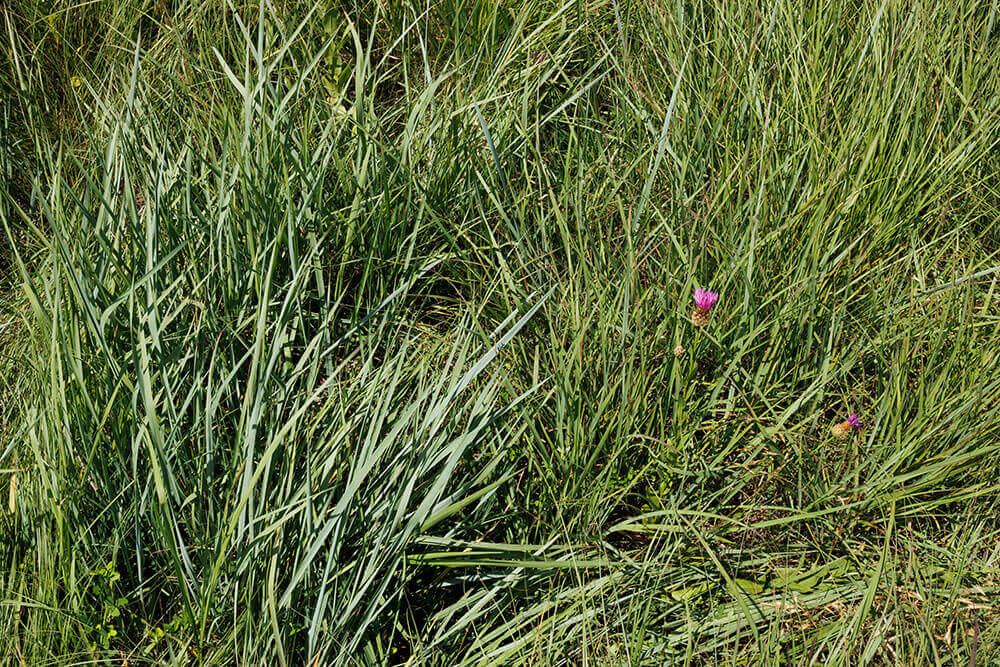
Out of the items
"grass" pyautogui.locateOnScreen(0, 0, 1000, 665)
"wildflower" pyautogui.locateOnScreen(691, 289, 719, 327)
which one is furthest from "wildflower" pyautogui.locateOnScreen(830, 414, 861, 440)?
"wildflower" pyautogui.locateOnScreen(691, 289, 719, 327)

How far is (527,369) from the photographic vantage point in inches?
61.5

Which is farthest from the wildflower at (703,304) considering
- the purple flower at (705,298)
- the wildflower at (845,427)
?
the wildflower at (845,427)

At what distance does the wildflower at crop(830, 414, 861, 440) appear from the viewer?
1494 millimetres

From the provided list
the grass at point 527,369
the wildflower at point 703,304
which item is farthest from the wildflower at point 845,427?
the wildflower at point 703,304

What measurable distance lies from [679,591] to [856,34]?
1.41 m

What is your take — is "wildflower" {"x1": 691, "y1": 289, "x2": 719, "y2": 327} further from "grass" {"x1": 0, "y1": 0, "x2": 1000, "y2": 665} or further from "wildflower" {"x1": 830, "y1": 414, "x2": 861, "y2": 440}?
"wildflower" {"x1": 830, "y1": 414, "x2": 861, "y2": 440}

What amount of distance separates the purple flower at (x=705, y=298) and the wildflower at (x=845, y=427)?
33cm

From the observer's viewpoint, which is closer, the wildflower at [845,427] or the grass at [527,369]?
the grass at [527,369]

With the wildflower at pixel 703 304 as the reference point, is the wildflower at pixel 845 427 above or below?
below

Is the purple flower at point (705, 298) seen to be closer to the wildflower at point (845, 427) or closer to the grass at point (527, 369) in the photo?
the grass at point (527, 369)

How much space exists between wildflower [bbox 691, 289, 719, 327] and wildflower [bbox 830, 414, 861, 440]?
31cm

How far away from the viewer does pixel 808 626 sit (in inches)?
52.9

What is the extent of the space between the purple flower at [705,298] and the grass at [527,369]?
0.16ft

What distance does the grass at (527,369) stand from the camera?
125cm
